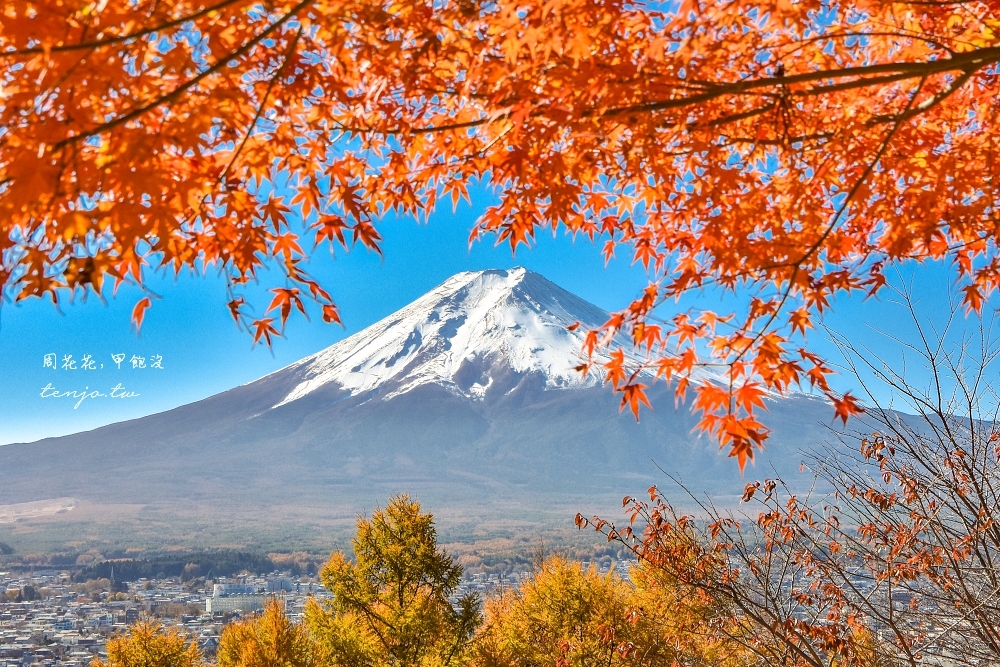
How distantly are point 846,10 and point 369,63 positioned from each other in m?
2.05

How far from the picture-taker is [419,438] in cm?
15362

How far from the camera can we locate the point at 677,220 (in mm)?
3512

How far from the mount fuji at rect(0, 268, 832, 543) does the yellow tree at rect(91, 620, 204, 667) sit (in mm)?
111525

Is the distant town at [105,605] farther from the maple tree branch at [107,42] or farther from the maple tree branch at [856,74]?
the maple tree branch at [107,42]

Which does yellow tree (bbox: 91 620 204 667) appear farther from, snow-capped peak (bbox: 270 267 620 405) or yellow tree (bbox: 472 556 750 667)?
snow-capped peak (bbox: 270 267 620 405)

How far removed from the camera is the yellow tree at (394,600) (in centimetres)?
1170

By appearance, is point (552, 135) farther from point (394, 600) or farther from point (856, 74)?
point (394, 600)

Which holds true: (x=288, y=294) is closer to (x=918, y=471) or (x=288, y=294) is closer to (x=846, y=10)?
(x=846, y=10)

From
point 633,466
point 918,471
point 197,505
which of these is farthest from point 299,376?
point 918,471

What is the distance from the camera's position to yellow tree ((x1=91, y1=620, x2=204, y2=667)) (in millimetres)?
12586

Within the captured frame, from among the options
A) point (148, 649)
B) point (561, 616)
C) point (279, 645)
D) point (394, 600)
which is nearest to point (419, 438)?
point (561, 616)

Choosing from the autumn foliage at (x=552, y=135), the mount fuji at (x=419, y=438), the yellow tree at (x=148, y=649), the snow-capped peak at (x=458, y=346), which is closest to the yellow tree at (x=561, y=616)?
the yellow tree at (x=148, y=649)

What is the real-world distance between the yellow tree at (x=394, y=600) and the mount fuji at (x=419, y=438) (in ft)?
370

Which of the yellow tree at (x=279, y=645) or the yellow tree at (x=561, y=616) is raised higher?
the yellow tree at (x=279, y=645)
